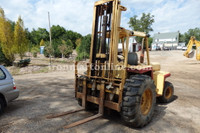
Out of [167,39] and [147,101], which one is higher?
[167,39]

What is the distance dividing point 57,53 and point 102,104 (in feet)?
95.1

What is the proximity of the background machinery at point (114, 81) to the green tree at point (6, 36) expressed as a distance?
15.8 meters

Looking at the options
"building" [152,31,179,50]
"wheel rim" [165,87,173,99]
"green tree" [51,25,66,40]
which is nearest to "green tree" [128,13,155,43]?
"building" [152,31,179,50]

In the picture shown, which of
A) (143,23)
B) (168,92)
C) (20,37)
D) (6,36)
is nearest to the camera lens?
(168,92)

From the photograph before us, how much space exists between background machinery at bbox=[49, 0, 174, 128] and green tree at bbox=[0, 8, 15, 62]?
15.8 meters

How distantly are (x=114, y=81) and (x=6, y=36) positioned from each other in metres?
16.9

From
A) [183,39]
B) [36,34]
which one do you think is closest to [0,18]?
[36,34]

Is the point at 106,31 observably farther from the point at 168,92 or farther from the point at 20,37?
the point at 20,37

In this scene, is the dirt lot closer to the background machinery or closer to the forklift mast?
the background machinery

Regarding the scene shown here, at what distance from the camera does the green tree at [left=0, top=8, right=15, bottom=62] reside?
16275 mm

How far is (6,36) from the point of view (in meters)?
16.7

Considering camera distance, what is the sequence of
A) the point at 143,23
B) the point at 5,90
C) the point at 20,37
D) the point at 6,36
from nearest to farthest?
the point at 5,90, the point at 6,36, the point at 20,37, the point at 143,23

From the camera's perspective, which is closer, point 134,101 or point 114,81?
point 134,101

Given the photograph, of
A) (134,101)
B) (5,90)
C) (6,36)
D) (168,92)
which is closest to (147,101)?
(134,101)
